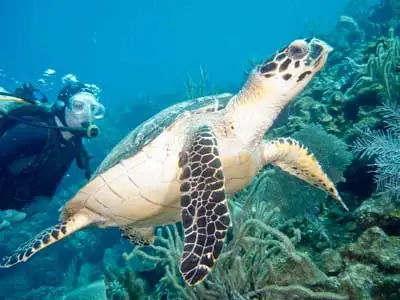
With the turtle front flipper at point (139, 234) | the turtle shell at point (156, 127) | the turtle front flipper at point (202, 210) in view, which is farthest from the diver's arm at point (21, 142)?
the turtle front flipper at point (202, 210)

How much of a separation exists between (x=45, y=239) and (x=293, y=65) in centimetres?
280

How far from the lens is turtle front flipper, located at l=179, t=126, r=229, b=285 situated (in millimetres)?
1877

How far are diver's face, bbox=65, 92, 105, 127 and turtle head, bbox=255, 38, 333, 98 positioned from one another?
9.72 ft

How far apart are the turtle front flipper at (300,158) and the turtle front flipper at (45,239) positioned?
201cm

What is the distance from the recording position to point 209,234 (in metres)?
1.95

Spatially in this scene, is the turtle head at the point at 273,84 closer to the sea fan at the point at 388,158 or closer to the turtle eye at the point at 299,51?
the turtle eye at the point at 299,51

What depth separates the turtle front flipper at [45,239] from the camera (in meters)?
3.06

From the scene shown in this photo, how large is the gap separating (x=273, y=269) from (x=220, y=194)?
2.90 ft

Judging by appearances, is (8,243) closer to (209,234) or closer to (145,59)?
(209,234)

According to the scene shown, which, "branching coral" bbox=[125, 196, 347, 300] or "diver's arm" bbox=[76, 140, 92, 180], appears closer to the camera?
"branching coral" bbox=[125, 196, 347, 300]

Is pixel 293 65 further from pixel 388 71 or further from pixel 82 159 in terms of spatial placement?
pixel 82 159

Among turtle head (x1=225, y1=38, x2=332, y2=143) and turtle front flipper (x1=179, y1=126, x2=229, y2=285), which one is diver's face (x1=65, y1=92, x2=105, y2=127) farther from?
turtle front flipper (x1=179, y1=126, x2=229, y2=285)

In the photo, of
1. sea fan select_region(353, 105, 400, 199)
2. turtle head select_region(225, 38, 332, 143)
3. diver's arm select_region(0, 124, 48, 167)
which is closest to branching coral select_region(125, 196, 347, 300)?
turtle head select_region(225, 38, 332, 143)

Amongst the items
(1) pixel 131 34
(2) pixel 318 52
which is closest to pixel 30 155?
(2) pixel 318 52
